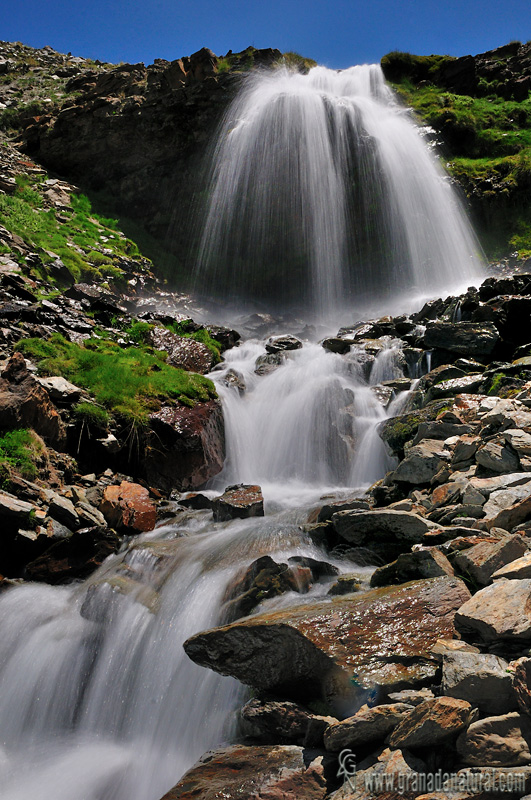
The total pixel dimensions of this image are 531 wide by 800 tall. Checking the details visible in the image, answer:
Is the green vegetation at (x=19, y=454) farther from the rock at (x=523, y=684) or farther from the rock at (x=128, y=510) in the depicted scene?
the rock at (x=523, y=684)

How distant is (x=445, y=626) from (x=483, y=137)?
2990 cm

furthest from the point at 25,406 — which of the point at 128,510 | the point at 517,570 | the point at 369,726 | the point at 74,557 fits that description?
the point at 517,570

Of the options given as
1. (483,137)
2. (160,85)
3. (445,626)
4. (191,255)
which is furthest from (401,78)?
(445,626)

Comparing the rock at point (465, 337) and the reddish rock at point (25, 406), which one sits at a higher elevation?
the rock at point (465, 337)

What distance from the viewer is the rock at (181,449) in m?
8.54

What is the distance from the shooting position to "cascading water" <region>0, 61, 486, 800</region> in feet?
12.9

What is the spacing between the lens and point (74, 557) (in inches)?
226

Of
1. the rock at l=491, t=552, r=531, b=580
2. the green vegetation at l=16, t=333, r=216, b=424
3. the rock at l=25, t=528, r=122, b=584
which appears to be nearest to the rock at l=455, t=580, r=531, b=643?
the rock at l=491, t=552, r=531, b=580

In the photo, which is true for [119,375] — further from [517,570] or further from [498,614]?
[498,614]

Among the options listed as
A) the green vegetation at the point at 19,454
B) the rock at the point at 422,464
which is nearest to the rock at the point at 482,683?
the rock at the point at 422,464

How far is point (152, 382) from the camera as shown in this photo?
9625 mm

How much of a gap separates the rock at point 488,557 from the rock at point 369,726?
115cm

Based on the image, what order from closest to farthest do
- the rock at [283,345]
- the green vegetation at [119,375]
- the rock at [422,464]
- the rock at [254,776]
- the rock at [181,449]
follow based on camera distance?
the rock at [254,776], the rock at [422,464], the rock at [181,449], the green vegetation at [119,375], the rock at [283,345]

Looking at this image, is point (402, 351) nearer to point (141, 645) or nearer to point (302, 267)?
point (141, 645)
